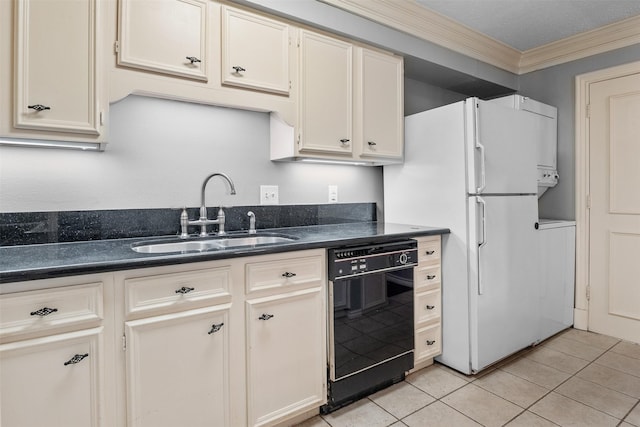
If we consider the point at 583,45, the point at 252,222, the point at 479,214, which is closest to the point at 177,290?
the point at 252,222

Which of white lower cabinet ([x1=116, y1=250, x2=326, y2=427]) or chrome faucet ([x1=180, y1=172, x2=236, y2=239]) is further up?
chrome faucet ([x1=180, y1=172, x2=236, y2=239])

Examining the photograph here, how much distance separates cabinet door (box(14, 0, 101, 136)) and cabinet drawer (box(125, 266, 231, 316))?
0.72m

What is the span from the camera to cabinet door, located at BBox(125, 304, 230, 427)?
132cm

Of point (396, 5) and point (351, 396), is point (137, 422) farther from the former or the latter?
point (396, 5)

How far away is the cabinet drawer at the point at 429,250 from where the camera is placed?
2.24 metres

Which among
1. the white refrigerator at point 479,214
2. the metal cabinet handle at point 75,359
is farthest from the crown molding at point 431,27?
the metal cabinet handle at point 75,359

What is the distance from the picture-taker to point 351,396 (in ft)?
6.35

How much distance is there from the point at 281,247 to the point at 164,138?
38.1 inches

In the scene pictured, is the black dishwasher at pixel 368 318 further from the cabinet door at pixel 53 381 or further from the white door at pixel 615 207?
the white door at pixel 615 207

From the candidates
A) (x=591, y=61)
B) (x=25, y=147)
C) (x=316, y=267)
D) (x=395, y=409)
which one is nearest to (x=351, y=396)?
(x=395, y=409)

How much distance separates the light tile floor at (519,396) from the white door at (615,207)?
426mm

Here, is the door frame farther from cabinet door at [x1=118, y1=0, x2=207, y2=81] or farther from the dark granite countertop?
cabinet door at [x1=118, y1=0, x2=207, y2=81]

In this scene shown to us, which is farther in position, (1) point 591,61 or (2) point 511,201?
(1) point 591,61

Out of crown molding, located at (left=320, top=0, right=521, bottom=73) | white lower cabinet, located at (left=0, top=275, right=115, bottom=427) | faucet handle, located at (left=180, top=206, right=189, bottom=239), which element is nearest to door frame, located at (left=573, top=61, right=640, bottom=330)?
crown molding, located at (left=320, top=0, right=521, bottom=73)
